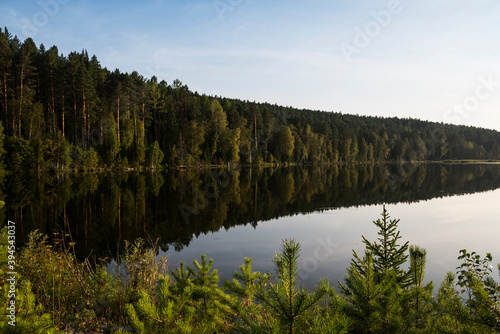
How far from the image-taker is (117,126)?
219 ft

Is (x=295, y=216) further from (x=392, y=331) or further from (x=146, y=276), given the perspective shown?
(x=392, y=331)

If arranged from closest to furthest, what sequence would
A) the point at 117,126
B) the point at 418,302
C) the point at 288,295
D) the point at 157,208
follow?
the point at 288,295 → the point at 418,302 → the point at 157,208 → the point at 117,126

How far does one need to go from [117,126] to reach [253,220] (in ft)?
169

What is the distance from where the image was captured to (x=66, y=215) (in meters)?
22.6

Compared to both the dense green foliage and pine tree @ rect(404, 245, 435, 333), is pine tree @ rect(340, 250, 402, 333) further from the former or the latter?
pine tree @ rect(404, 245, 435, 333)

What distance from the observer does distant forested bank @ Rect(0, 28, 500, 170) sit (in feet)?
177

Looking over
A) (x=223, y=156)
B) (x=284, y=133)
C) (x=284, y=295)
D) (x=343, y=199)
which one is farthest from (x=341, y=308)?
(x=284, y=133)

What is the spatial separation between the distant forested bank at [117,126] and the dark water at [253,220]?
21613 millimetres

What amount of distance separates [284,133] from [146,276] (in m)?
95.6

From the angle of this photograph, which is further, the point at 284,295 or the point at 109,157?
the point at 109,157
